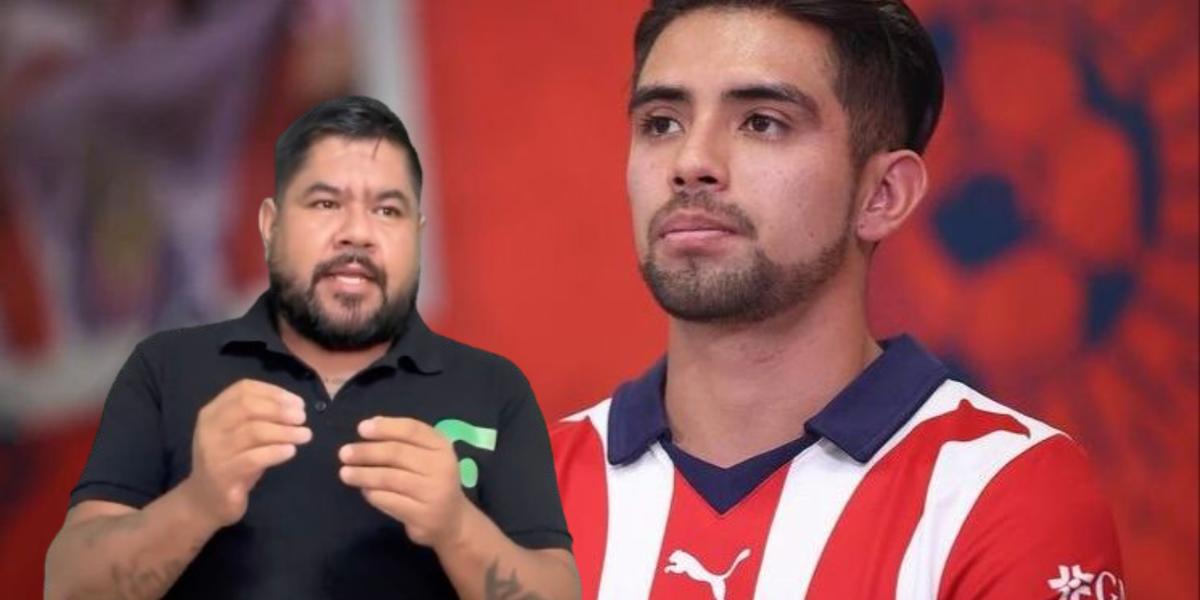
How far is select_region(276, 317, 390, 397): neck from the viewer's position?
0.88m

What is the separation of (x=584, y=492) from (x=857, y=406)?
0.28 m

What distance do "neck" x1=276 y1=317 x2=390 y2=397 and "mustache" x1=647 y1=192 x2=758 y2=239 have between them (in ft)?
1.74

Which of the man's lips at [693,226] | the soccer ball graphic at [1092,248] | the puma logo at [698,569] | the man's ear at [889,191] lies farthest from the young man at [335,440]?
the soccer ball graphic at [1092,248]

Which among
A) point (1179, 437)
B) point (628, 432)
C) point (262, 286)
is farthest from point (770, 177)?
point (1179, 437)

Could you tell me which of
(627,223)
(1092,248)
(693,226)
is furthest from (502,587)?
(1092,248)

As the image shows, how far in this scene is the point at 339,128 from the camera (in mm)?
874

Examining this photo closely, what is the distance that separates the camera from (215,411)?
75 cm

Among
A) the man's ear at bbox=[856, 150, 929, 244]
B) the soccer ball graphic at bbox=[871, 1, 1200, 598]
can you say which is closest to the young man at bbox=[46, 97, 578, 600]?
the man's ear at bbox=[856, 150, 929, 244]

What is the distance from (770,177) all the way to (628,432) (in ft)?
1.03

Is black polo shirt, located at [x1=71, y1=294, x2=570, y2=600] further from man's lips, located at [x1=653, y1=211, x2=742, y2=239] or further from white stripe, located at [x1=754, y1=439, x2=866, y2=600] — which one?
white stripe, located at [x1=754, y1=439, x2=866, y2=600]

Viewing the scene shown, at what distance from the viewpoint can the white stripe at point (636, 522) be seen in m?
1.49

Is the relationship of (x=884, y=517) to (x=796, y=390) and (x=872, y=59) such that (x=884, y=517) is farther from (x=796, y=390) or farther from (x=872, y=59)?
(x=872, y=59)

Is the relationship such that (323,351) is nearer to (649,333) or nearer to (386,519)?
(386,519)

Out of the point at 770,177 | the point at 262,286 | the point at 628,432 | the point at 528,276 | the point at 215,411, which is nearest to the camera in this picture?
the point at 215,411
